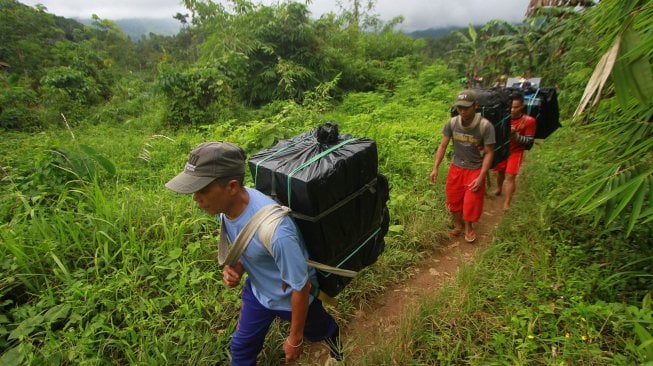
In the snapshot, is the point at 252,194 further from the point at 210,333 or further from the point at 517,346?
the point at 517,346

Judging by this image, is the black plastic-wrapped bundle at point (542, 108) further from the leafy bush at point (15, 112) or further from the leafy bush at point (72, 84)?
the leafy bush at point (72, 84)

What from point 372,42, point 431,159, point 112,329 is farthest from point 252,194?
point 372,42

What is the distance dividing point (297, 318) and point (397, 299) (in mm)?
1538

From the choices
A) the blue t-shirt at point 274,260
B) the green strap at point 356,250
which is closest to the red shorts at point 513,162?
the green strap at point 356,250

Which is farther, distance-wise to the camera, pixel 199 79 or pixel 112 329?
pixel 199 79

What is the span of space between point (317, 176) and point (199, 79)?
751 cm

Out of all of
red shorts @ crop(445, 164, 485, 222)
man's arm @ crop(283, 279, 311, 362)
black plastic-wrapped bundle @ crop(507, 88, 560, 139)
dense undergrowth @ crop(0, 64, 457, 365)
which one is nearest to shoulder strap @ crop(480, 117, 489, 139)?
red shorts @ crop(445, 164, 485, 222)

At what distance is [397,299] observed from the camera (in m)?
2.91

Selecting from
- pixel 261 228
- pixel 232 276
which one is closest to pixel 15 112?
pixel 232 276

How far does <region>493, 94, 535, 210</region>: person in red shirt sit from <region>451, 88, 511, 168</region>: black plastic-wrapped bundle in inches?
12.6

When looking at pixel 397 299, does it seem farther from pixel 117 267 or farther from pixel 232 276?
pixel 117 267

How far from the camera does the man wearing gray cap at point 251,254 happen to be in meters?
1.47

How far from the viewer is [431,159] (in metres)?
5.50

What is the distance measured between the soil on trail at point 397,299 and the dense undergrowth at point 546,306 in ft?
0.85
